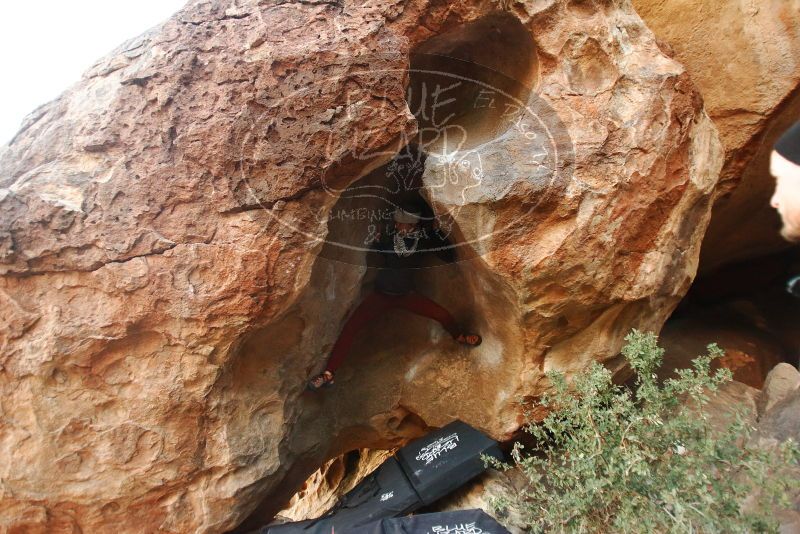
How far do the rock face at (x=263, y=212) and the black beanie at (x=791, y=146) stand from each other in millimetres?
687

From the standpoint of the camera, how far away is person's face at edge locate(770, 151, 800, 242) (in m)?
1.57

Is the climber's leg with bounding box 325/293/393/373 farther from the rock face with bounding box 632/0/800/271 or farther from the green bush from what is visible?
the rock face with bounding box 632/0/800/271

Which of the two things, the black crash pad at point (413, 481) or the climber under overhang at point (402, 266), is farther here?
the climber under overhang at point (402, 266)

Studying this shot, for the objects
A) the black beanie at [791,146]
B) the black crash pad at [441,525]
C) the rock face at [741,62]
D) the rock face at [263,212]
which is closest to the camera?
the black beanie at [791,146]

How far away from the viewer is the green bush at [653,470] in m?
1.85

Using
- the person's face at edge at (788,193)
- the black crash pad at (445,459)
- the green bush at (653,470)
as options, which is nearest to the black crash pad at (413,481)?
the black crash pad at (445,459)

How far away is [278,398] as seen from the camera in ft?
8.36

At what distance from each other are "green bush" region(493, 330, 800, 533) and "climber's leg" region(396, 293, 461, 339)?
2.96 ft

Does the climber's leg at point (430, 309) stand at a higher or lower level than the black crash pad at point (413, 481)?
higher

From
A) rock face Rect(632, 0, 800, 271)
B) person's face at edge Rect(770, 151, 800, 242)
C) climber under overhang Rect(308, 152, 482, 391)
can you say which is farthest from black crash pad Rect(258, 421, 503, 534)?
rock face Rect(632, 0, 800, 271)

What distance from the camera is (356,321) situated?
2934mm

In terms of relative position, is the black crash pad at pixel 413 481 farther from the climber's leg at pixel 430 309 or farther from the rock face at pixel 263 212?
the climber's leg at pixel 430 309

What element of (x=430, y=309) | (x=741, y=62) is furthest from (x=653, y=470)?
(x=741, y=62)

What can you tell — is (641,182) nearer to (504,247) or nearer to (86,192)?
(504,247)
